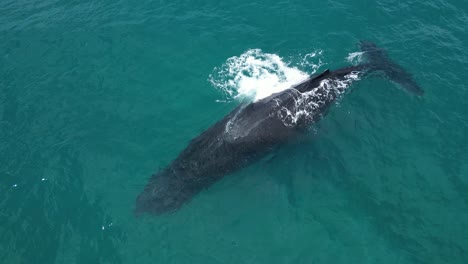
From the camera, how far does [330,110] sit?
94.9ft

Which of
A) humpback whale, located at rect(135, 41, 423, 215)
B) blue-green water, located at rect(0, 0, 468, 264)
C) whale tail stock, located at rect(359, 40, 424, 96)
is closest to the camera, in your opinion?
blue-green water, located at rect(0, 0, 468, 264)

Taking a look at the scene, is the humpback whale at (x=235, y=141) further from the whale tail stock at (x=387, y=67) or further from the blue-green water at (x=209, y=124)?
the whale tail stock at (x=387, y=67)

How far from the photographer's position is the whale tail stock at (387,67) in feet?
99.8

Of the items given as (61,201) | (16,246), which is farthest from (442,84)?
(16,246)

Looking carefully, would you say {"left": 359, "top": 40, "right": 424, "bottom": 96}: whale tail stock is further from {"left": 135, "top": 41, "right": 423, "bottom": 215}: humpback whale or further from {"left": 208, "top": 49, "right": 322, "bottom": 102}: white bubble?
{"left": 135, "top": 41, "right": 423, "bottom": 215}: humpback whale

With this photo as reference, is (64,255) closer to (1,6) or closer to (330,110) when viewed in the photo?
(330,110)

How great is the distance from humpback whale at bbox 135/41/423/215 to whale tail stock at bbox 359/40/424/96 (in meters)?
6.50

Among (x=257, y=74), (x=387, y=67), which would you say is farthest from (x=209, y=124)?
(x=387, y=67)

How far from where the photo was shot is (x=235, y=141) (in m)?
24.7

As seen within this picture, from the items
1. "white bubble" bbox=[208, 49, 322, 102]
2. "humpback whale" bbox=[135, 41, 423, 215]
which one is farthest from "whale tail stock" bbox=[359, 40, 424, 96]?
"humpback whale" bbox=[135, 41, 423, 215]

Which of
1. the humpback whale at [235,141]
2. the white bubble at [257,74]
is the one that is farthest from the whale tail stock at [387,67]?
the humpback whale at [235,141]

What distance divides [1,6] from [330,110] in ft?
135

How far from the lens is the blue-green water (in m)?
22.4

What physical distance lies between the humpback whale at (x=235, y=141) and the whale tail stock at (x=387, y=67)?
6495mm
